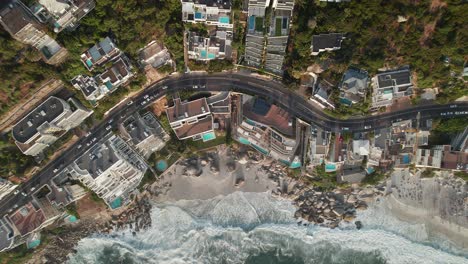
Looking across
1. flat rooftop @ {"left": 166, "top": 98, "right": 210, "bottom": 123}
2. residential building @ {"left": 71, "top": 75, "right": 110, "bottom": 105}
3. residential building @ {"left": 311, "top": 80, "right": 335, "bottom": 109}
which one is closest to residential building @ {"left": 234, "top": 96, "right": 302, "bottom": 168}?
residential building @ {"left": 311, "top": 80, "right": 335, "bottom": 109}

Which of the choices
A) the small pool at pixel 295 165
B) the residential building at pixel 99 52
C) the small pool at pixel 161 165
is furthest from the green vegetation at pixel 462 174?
Answer: the residential building at pixel 99 52

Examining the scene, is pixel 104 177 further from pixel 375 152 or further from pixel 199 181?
pixel 375 152

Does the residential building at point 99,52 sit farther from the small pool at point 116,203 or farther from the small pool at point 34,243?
the small pool at point 34,243

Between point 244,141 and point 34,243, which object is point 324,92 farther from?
point 34,243

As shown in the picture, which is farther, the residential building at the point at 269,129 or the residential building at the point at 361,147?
the residential building at the point at 361,147

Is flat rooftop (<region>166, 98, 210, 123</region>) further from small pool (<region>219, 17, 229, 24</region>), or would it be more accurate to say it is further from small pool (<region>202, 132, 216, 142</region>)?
small pool (<region>219, 17, 229, 24</region>)

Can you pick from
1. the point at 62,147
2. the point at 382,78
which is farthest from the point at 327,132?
the point at 62,147
